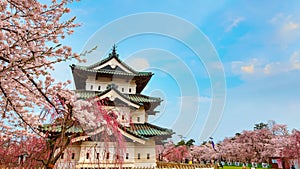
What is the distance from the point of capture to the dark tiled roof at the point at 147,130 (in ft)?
40.5

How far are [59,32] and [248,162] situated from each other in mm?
47266

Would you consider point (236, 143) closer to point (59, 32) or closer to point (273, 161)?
point (273, 161)

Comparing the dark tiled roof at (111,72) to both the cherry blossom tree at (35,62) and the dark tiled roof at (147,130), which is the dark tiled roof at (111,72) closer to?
the dark tiled roof at (147,130)

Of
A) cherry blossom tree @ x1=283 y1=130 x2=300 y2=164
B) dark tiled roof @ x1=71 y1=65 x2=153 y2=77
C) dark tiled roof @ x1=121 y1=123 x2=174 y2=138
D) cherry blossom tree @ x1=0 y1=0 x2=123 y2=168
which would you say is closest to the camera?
cherry blossom tree @ x1=0 y1=0 x2=123 y2=168

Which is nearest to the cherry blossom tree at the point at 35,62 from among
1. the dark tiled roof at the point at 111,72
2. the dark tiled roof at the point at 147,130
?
the dark tiled roof at the point at 147,130

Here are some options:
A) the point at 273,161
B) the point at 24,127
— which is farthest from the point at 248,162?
the point at 24,127

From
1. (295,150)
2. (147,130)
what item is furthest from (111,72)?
(295,150)

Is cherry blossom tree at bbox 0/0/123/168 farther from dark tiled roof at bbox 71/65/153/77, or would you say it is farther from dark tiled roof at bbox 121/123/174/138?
→ dark tiled roof at bbox 71/65/153/77

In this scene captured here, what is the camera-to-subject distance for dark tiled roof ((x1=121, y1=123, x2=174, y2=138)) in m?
12.4

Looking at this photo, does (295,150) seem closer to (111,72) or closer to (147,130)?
(147,130)

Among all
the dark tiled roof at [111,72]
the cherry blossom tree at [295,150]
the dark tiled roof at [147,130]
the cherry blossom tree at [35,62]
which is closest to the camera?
the cherry blossom tree at [35,62]

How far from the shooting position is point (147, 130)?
12.9m

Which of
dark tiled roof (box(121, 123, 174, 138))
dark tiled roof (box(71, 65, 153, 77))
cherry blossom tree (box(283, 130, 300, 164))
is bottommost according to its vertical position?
cherry blossom tree (box(283, 130, 300, 164))

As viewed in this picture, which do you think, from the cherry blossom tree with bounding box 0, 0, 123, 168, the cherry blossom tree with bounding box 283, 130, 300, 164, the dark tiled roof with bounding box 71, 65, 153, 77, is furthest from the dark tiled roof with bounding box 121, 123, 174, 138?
the cherry blossom tree with bounding box 283, 130, 300, 164
